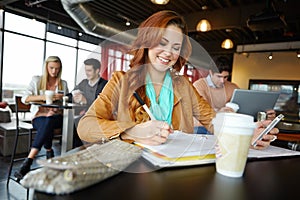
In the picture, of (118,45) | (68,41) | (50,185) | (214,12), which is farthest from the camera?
(68,41)

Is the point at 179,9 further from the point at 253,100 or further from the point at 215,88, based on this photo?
the point at 215,88

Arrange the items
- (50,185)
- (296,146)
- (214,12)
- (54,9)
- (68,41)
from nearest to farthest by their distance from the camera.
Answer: (50,185) → (296,146) → (214,12) → (54,9) → (68,41)

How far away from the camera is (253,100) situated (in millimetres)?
1258

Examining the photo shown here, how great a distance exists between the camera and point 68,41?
5465 millimetres

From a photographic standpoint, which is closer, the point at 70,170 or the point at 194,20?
the point at 70,170

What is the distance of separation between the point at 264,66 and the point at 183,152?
22.7 ft

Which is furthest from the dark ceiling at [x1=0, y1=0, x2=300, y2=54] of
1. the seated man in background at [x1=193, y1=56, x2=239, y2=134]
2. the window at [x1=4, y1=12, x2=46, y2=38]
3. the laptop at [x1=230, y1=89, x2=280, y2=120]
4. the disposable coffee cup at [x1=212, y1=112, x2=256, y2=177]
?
the disposable coffee cup at [x1=212, y1=112, x2=256, y2=177]

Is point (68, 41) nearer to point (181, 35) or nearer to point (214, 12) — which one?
point (214, 12)

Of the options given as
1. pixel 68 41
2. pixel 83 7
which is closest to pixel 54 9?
pixel 68 41

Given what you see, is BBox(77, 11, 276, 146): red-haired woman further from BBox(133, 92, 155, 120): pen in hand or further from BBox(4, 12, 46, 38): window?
BBox(4, 12, 46, 38): window

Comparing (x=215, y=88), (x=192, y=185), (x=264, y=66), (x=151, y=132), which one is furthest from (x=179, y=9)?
(x=192, y=185)

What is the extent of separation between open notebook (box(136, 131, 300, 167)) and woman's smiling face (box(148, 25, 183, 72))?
0.22m

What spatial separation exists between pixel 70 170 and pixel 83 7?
3.97 m

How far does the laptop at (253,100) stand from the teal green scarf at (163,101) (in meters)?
0.56
